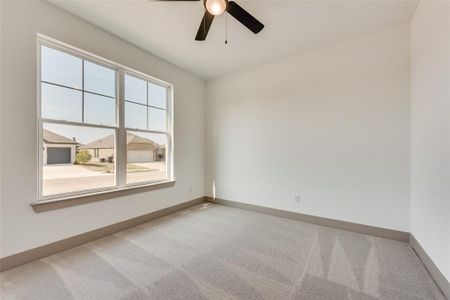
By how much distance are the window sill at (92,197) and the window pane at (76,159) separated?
0.46 ft

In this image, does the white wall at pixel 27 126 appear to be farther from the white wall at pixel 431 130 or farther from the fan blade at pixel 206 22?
the white wall at pixel 431 130

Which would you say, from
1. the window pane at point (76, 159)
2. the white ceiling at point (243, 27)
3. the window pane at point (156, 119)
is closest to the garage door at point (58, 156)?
the window pane at point (76, 159)

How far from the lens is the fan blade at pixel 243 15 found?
1.77 meters

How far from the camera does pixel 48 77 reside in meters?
2.28

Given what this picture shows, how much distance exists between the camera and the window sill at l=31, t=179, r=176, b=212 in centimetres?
214

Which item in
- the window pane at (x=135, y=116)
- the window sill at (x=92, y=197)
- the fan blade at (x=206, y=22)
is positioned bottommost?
the window sill at (x=92, y=197)

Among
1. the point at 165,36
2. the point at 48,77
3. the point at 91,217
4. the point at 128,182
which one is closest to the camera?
the point at 48,77

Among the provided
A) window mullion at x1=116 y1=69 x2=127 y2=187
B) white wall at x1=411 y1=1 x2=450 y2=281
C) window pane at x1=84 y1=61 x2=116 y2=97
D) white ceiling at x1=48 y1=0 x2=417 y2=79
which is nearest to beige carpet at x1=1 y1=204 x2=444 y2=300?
white wall at x1=411 y1=1 x2=450 y2=281

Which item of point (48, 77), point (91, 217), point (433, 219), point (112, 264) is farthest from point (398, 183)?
point (48, 77)

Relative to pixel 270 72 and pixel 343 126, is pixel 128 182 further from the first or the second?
pixel 343 126

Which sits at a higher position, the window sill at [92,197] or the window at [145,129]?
the window at [145,129]

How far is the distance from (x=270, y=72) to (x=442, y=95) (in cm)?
239

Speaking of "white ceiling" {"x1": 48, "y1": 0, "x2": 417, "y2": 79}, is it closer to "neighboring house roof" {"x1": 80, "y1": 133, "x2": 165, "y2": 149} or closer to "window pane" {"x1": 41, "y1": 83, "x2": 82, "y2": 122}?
"window pane" {"x1": 41, "y1": 83, "x2": 82, "y2": 122}

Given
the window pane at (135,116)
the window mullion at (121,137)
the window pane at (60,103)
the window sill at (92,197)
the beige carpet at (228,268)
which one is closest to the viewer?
the beige carpet at (228,268)
